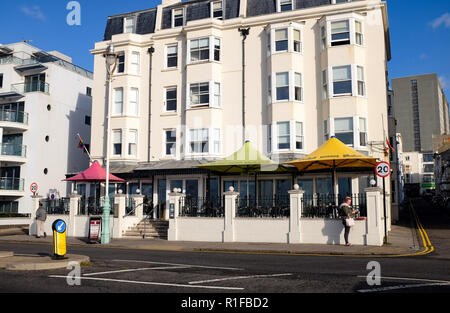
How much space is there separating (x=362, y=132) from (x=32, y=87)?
2841 cm

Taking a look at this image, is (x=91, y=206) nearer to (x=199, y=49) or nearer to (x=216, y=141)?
(x=216, y=141)

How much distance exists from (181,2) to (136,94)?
7398 millimetres

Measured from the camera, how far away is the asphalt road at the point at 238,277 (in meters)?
7.78

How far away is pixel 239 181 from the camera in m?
25.5

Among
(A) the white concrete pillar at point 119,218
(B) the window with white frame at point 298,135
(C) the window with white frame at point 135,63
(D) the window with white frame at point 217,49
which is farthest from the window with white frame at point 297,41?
(A) the white concrete pillar at point 119,218

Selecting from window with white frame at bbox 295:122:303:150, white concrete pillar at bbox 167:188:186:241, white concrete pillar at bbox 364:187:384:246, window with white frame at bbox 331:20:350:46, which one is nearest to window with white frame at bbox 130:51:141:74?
window with white frame at bbox 295:122:303:150

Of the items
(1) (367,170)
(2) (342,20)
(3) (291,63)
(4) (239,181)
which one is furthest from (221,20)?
(1) (367,170)

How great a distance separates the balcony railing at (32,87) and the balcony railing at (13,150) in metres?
5.08

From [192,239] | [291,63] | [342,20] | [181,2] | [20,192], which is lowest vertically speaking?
[192,239]

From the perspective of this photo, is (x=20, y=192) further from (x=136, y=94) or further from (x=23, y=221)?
(x=136, y=94)

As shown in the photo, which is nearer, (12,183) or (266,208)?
(266,208)

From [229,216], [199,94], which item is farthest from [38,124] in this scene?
[229,216]

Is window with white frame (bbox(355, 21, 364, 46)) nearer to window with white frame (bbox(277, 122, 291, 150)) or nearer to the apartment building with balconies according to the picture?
window with white frame (bbox(277, 122, 291, 150))

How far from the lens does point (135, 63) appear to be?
95.9 feet
